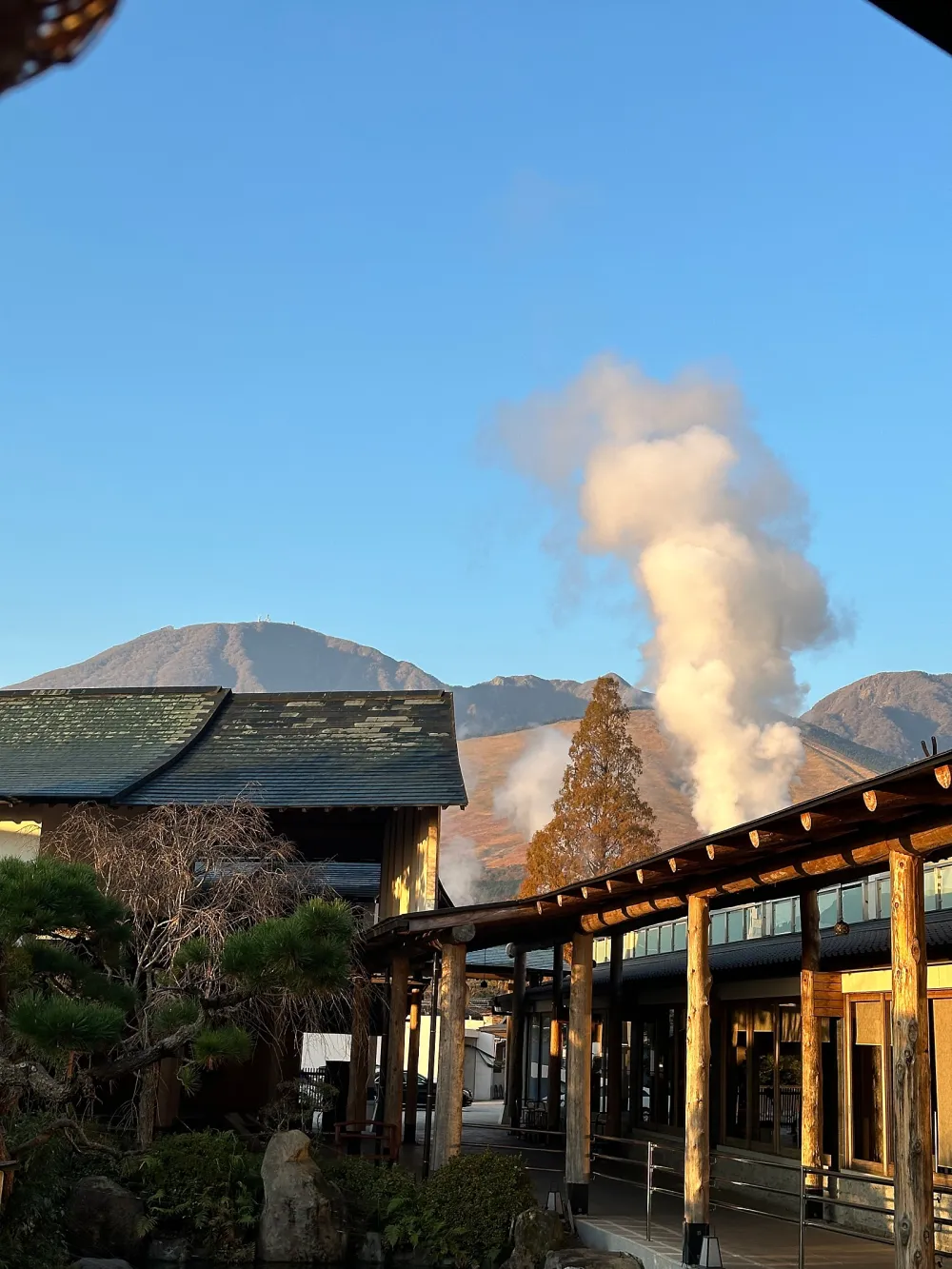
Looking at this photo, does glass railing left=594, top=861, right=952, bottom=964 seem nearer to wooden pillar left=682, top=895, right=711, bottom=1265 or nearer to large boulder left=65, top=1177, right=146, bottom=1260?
wooden pillar left=682, top=895, right=711, bottom=1265

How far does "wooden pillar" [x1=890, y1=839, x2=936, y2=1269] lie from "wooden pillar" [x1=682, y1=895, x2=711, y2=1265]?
3143 mm

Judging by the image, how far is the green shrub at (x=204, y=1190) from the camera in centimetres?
1262

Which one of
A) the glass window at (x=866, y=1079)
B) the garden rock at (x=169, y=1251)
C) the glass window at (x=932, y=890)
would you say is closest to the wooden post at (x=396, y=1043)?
the garden rock at (x=169, y=1251)

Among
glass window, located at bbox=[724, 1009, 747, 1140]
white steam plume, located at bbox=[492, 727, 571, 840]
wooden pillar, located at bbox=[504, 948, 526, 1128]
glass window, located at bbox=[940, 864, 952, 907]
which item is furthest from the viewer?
white steam plume, located at bbox=[492, 727, 571, 840]

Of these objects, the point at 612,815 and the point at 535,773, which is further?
the point at 535,773

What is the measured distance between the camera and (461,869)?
5098 inches

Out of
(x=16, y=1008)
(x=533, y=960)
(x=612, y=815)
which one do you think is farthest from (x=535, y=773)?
(x=16, y=1008)

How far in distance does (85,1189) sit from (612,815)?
31601 mm

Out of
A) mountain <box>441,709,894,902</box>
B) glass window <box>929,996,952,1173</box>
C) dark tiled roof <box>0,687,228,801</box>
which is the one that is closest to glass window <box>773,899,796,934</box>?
glass window <box>929,996,952,1173</box>

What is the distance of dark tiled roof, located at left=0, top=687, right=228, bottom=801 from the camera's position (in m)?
19.3

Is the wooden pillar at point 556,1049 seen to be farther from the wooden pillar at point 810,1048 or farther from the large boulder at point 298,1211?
the large boulder at point 298,1211

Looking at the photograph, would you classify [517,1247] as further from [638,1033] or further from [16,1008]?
[638,1033]

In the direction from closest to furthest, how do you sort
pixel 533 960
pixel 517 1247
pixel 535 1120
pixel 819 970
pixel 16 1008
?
pixel 16 1008 < pixel 517 1247 < pixel 819 970 < pixel 535 1120 < pixel 533 960

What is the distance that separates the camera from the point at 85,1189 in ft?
41.2
